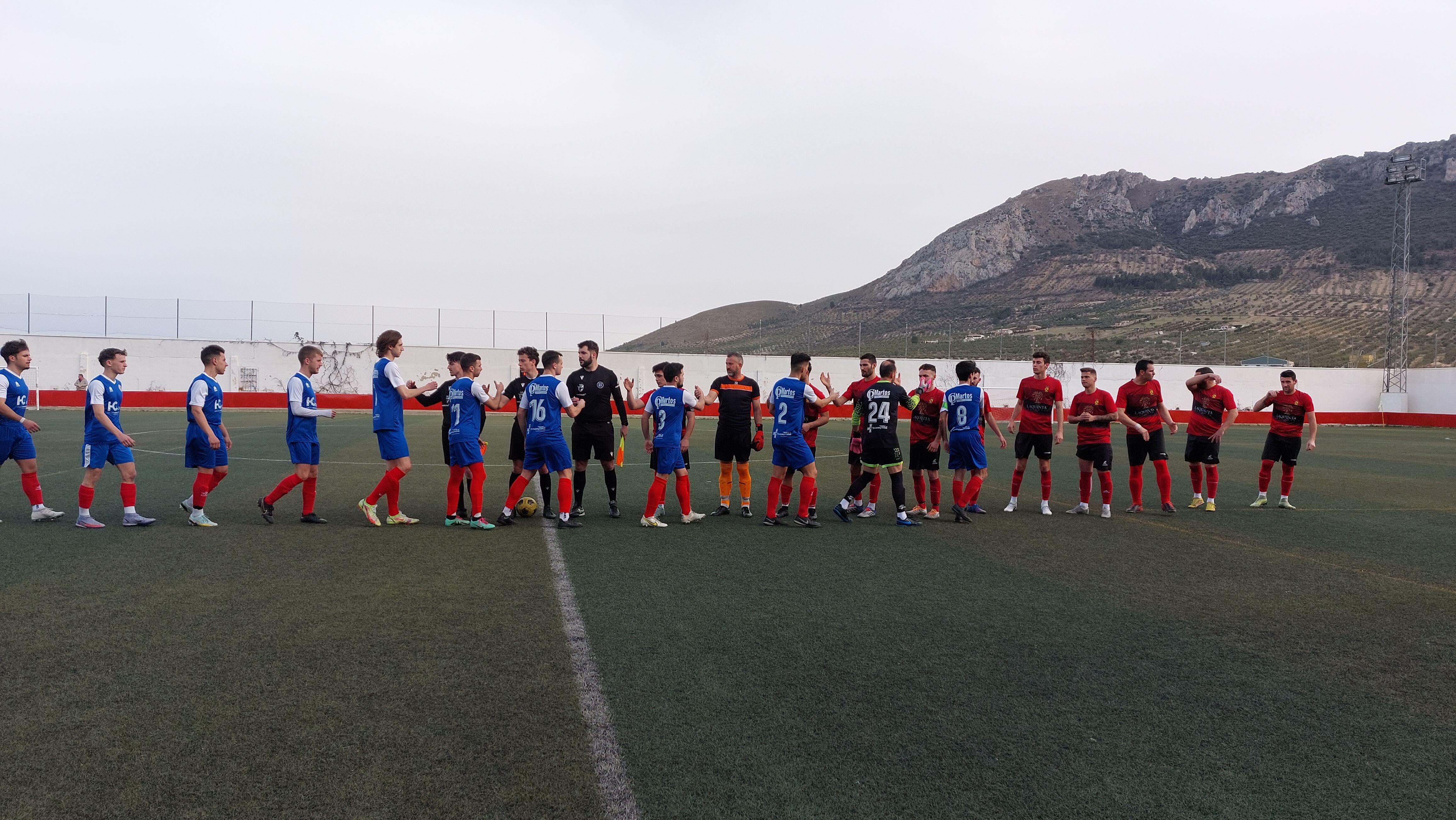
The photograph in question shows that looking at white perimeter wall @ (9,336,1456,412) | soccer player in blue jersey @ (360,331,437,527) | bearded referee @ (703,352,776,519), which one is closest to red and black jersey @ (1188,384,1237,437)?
bearded referee @ (703,352,776,519)

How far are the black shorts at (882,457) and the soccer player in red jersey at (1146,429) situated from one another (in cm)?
343

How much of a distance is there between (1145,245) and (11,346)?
13868 centimetres

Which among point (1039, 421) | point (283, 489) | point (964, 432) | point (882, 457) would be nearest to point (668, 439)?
point (882, 457)

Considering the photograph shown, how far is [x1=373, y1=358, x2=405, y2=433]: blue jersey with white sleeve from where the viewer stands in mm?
8289

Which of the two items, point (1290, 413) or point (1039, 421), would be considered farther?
point (1290, 413)

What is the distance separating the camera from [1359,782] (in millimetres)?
3262

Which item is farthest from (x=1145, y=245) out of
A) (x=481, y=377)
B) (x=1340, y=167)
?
(x=481, y=377)

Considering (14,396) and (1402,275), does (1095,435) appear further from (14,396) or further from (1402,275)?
(1402,275)

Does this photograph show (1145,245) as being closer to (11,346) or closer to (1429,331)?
(1429,331)

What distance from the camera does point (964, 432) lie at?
9.84 metres

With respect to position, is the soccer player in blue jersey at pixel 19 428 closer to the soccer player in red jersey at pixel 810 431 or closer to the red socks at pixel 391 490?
the red socks at pixel 391 490

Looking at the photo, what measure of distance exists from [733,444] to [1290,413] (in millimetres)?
7942

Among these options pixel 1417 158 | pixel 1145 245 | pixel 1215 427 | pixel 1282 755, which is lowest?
pixel 1282 755

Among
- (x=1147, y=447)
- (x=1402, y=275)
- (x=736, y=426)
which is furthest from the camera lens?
(x=1402, y=275)
